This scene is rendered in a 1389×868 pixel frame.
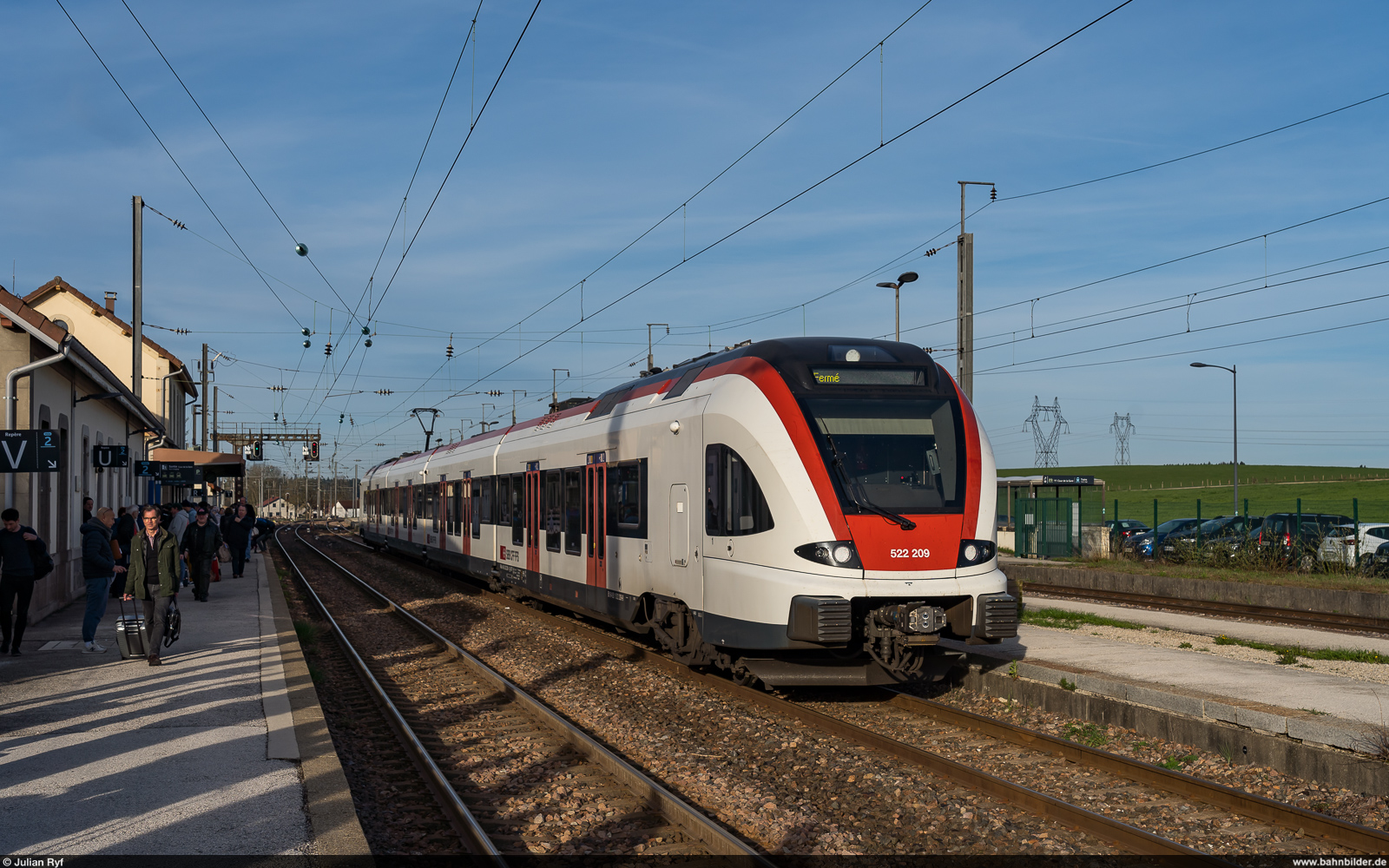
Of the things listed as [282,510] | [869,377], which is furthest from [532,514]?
[282,510]

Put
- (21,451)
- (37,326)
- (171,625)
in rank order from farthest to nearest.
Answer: (37,326) → (171,625) → (21,451)

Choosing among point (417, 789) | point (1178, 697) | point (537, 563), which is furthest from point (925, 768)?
point (537, 563)

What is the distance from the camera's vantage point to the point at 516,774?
825cm

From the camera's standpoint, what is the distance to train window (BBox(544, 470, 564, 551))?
16.7 m

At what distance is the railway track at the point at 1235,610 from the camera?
16.2 m

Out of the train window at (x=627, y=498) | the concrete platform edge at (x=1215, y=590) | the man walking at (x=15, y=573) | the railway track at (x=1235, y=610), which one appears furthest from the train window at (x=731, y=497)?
the concrete platform edge at (x=1215, y=590)

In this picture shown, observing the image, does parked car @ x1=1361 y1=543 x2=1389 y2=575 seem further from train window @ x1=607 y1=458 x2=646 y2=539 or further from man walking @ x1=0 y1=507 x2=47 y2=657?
man walking @ x1=0 y1=507 x2=47 y2=657

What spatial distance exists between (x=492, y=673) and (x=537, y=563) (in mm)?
5767

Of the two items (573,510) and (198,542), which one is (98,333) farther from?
(573,510)

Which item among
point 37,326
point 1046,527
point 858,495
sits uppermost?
point 37,326

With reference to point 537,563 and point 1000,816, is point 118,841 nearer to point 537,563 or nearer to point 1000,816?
point 1000,816

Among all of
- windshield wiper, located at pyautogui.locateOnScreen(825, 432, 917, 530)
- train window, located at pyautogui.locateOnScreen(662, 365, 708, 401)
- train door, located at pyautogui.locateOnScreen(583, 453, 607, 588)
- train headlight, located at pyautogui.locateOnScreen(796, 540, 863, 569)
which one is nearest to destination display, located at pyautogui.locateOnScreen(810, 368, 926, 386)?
windshield wiper, located at pyautogui.locateOnScreen(825, 432, 917, 530)

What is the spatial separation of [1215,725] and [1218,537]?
19231 mm

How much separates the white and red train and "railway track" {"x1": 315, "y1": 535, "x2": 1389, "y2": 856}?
40 cm
